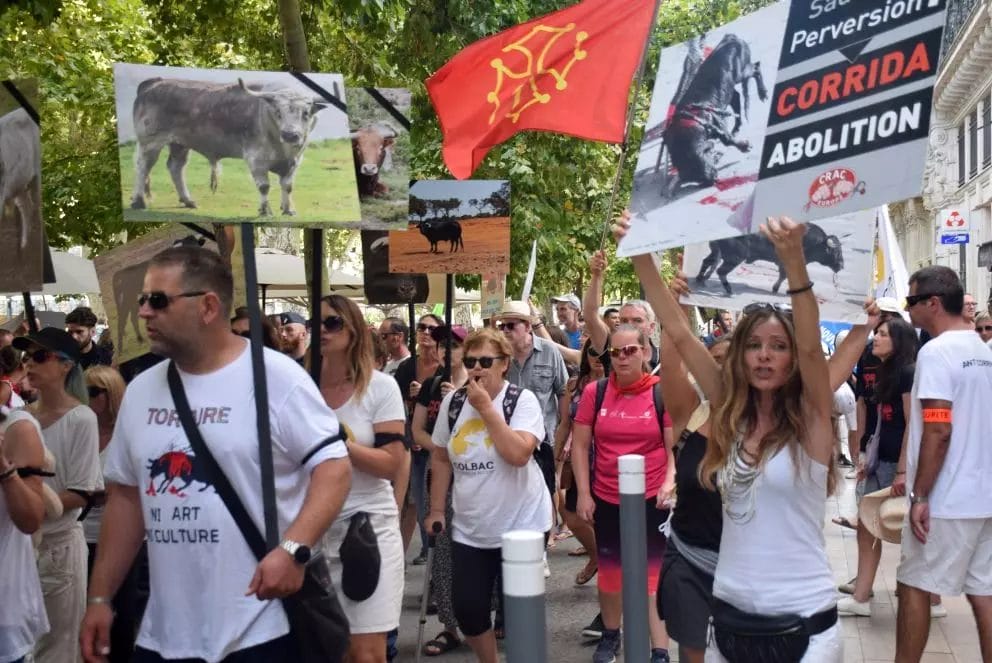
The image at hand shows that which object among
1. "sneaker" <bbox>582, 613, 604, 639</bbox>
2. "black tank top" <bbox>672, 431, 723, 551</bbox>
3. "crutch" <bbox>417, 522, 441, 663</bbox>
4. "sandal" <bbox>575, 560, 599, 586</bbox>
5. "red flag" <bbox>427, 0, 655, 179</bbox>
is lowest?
"sandal" <bbox>575, 560, 599, 586</bbox>

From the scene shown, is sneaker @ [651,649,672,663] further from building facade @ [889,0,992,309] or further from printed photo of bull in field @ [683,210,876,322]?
building facade @ [889,0,992,309]

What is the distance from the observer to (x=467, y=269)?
817cm

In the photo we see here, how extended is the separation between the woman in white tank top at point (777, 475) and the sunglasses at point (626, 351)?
102 inches

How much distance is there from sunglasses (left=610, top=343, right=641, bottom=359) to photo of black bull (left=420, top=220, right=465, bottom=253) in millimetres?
1872

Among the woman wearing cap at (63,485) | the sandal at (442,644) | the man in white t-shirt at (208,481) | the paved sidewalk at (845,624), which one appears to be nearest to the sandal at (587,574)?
the paved sidewalk at (845,624)

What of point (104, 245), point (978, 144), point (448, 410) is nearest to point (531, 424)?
Result: point (448, 410)

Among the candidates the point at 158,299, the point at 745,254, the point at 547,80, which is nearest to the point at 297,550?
the point at 158,299

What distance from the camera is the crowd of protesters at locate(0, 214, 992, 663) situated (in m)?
3.59

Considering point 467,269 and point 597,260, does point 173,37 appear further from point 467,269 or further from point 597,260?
point 597,260

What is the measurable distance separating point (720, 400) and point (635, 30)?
2.60 metres

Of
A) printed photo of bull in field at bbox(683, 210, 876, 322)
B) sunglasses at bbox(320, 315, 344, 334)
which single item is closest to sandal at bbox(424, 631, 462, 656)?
sunglasses at bbox(320, 315, 344, 334)

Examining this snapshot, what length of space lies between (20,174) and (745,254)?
131 inches

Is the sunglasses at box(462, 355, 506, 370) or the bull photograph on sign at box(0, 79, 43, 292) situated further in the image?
the sunglasses at box(462, 355, 506, 370)

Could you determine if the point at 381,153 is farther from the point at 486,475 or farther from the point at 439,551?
the point at 439,551
